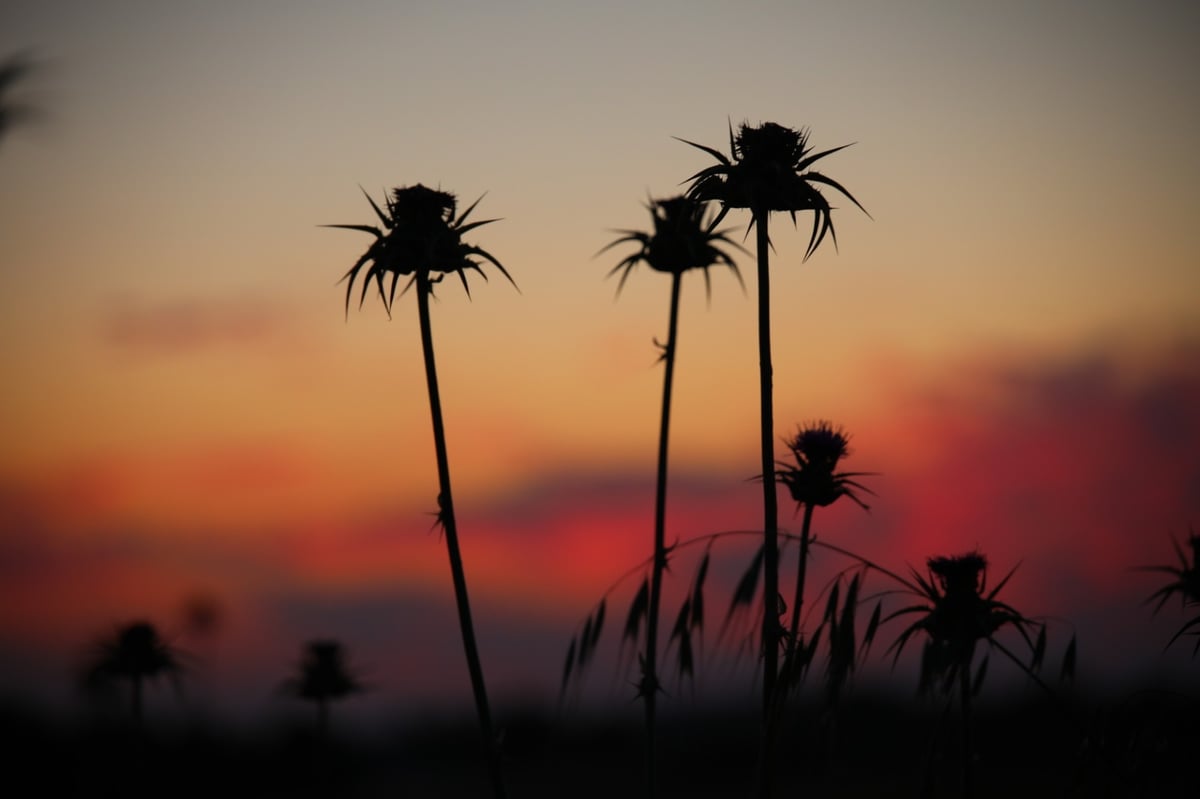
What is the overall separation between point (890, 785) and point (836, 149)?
144 ft

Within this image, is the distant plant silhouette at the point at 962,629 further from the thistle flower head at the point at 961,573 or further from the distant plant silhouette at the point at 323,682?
the distant plant silhouette at the point at 323,682

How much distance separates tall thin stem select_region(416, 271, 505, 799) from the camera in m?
13.3

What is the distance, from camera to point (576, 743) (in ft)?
238

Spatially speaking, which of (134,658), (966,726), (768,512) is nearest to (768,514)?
(768,512)

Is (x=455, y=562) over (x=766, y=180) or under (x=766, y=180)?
under

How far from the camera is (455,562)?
13844 millimetres

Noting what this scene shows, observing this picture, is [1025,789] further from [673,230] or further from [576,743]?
[673,230]

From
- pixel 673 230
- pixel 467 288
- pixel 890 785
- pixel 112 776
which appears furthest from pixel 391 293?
pixel 890 785

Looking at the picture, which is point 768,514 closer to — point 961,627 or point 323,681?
point 961,627

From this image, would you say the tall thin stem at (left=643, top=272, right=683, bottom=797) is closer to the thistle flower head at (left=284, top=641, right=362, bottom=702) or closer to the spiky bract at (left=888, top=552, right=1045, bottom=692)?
the spiky bract at (left=888, top=552, right=1045, bottom=692)

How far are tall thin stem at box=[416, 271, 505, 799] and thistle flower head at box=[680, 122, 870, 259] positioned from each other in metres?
3.34

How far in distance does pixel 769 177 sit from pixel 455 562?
5180 mm

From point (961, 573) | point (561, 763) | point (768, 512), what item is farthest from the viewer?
point (561, 763)

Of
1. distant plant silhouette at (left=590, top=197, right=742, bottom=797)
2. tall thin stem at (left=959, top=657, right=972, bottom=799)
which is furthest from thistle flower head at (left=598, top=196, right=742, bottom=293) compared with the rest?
tall thin stem at (left=959, top=657, right=972, bottom=799)
